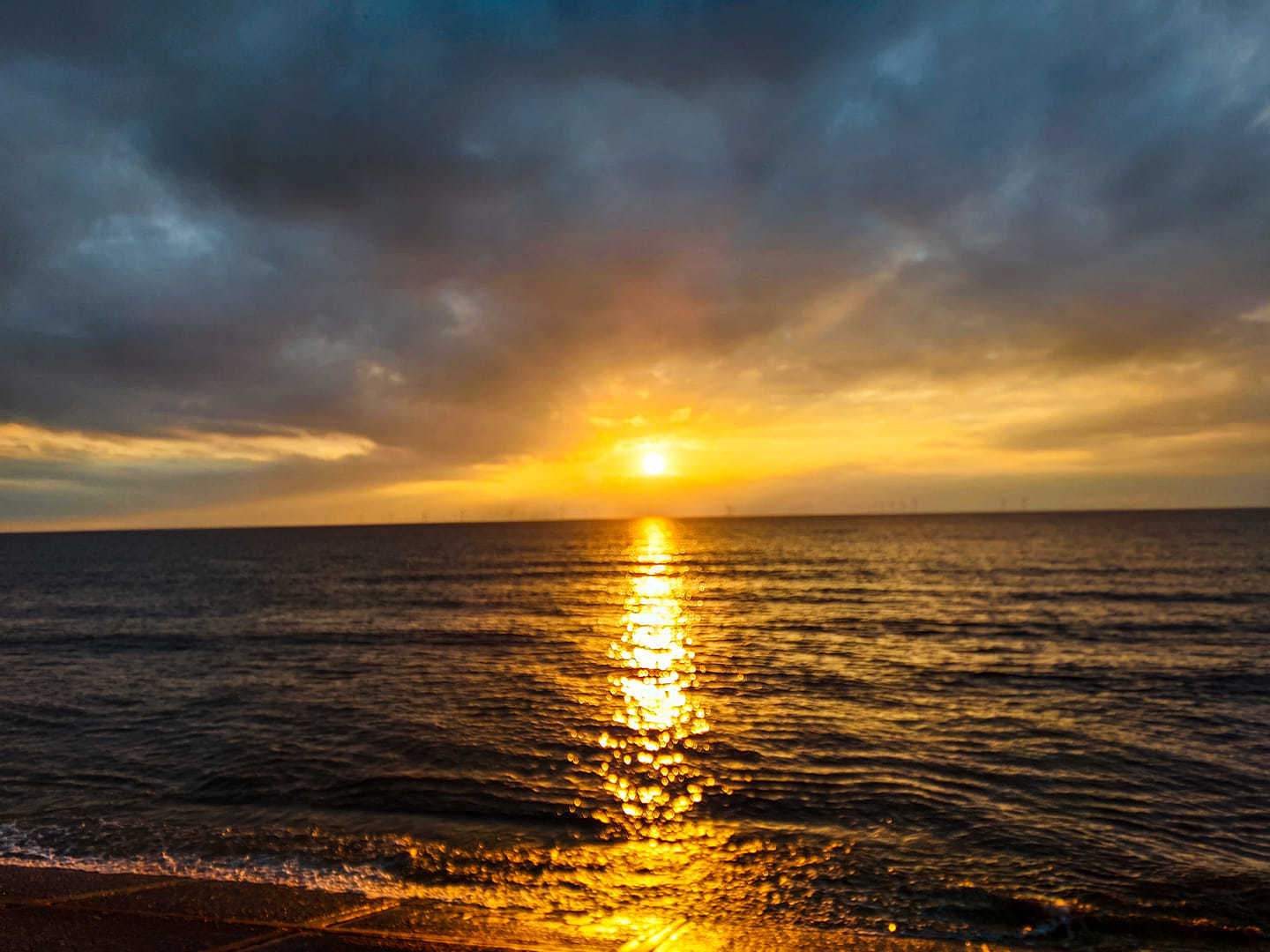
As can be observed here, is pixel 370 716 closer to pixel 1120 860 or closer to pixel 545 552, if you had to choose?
pixel 1120 860

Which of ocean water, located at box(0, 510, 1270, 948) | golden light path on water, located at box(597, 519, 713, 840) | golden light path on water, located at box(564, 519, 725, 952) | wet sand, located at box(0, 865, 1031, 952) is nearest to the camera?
wet sand, located at box(0, 865, 1031, 952)

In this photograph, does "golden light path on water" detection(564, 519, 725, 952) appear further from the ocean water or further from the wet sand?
the wet sand

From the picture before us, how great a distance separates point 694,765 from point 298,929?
1290 cm

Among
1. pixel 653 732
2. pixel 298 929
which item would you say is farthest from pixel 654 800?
pixel 298 929

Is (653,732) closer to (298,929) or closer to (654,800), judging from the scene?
(654,800)

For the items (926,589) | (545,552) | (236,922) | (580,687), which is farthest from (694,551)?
(236,922)

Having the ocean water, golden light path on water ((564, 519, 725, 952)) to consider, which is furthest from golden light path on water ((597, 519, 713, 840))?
the ocean water

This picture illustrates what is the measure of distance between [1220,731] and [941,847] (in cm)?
1478

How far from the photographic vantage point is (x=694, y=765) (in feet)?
68.1

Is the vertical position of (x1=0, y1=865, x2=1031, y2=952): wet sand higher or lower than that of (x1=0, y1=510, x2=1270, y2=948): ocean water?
higher

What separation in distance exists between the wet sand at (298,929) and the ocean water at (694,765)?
3.49 feet

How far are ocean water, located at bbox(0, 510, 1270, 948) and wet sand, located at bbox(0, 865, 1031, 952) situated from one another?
1064 millimetres

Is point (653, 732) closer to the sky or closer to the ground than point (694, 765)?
closer to the ground

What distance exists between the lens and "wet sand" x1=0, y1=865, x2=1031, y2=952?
910 cm
